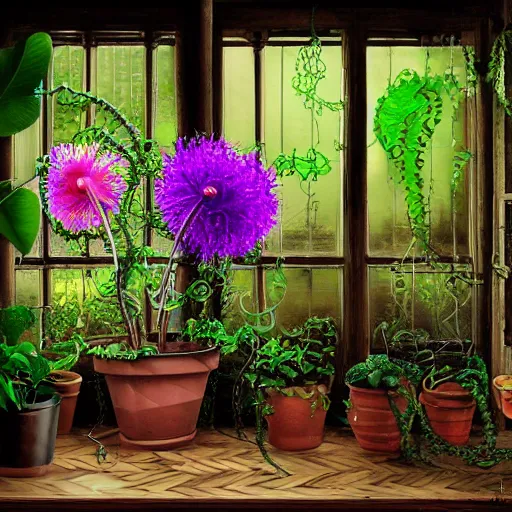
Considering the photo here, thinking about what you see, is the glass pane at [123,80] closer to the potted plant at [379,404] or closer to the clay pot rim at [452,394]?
the potted plant at [379,404]

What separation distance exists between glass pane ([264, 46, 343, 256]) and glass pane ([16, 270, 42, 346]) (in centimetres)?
103

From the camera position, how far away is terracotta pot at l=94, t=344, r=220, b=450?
7.34 ft

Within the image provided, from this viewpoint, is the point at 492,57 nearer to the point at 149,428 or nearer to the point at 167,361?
the point at 167,361

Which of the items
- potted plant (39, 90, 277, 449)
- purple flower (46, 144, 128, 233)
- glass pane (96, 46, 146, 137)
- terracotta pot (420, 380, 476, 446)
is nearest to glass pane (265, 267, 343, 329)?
potted plant (39, 90, 277, 449)

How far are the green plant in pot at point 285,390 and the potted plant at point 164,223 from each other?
163 millimetres

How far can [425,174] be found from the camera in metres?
2.63

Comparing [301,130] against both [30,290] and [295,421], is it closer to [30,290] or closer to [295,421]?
[295,421]

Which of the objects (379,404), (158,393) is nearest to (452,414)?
(379,404)

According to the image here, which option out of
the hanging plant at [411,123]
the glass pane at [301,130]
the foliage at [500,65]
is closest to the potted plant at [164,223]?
the glass pane at [301,130]

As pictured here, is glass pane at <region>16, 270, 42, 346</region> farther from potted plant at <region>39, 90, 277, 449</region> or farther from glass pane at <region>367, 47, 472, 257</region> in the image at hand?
glass pane at <region>367, 47, 472, 257</region>

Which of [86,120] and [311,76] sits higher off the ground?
[311,76]

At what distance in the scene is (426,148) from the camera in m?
2.61

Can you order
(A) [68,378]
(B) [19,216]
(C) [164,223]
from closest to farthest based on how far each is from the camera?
(B) [19,216], (C) [164,223], (A) [68,378]

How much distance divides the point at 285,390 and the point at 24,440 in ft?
2.90
